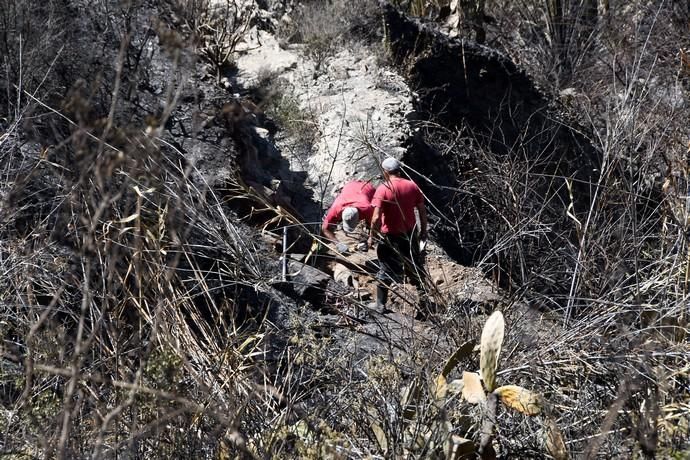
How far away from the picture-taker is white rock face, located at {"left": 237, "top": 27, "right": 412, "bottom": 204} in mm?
10102

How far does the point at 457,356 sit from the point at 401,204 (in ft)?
9.72

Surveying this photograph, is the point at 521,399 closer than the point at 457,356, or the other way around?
the point at 521,399

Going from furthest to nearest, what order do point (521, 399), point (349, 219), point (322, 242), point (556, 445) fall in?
1. point (349, 219)
2. point (322, 242)
3. point (521, 399)
4. point (556, 445)

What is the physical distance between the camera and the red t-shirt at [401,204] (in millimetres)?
6992

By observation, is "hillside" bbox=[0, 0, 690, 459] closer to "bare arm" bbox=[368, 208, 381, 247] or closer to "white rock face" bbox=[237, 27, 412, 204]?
"white rock face" bbox=[237, 27, 412, 204]

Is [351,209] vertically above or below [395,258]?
above

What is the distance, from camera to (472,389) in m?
3.80

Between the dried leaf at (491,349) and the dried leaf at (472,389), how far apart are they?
0.04 metres

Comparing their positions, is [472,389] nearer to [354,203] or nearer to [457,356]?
[457,356]

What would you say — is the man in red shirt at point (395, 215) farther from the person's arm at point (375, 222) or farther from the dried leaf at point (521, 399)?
the dried leaf at point (521, 399)

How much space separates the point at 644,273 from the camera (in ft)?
18.4

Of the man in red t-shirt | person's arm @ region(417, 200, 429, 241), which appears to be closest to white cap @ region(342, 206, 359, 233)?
the man in red t-shirt

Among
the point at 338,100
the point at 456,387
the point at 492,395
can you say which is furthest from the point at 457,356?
the point at 338,100

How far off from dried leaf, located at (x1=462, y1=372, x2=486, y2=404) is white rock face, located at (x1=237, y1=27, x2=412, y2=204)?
19.5 feet
